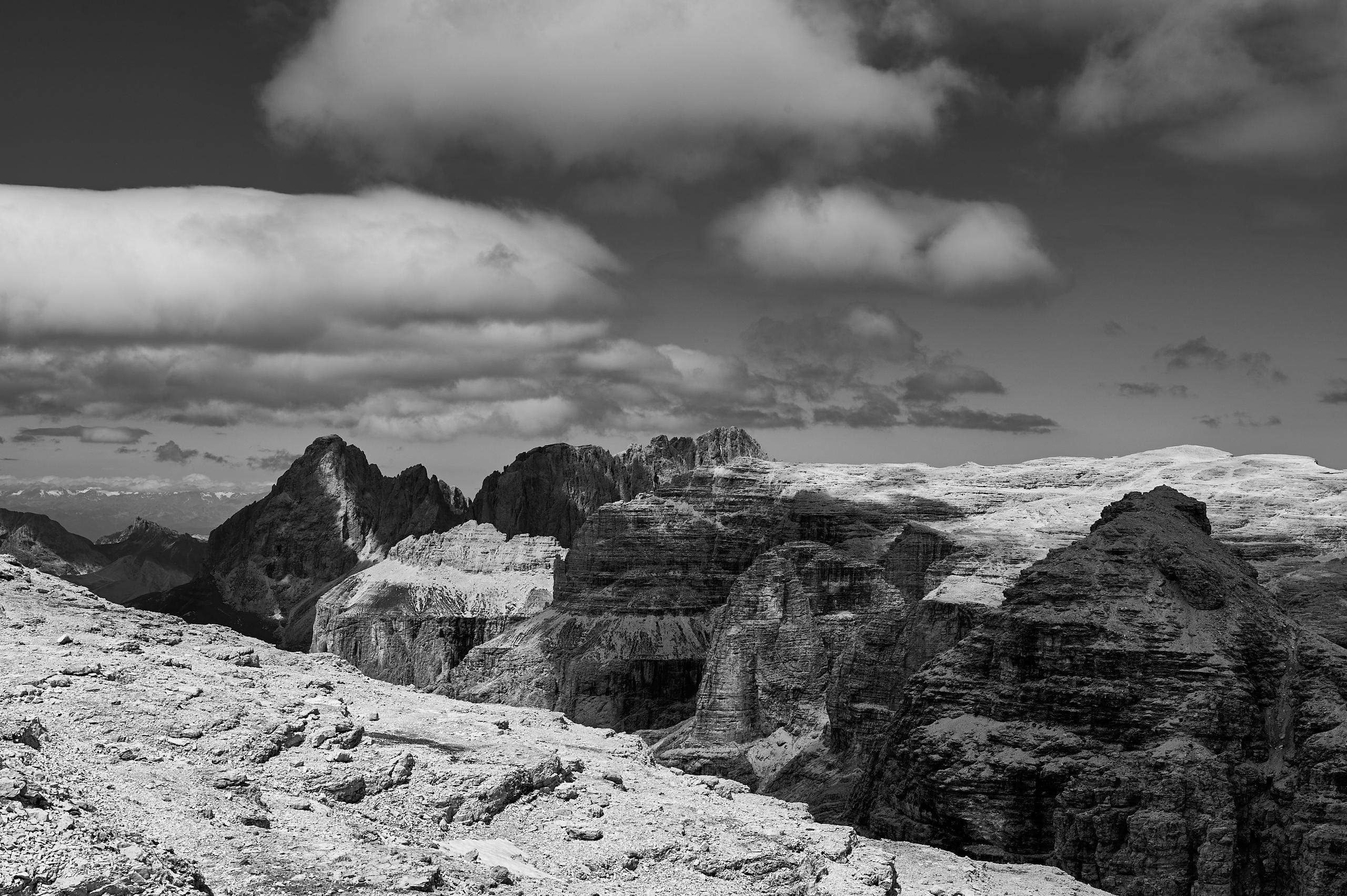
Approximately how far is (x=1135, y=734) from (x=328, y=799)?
238ft

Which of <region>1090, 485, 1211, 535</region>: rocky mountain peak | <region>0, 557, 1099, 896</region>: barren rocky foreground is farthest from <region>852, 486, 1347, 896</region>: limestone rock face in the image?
<region>0, 557, 1099, 896</region>: barren rocky foreground

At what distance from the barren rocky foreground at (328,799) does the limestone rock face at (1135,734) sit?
41.5 meters

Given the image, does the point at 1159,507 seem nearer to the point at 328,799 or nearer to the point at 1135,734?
the point at 1135,734

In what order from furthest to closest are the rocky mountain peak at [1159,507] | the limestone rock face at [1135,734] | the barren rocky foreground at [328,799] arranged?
the rocky mountain peak at [1159,507]
the limestone rock face at [1135,734]
the barren rocky foreground at [328,799]

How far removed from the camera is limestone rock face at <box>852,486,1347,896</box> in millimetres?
91000

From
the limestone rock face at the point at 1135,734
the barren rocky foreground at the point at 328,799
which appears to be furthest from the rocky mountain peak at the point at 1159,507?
the barren rocky foreground at the point at 328,799

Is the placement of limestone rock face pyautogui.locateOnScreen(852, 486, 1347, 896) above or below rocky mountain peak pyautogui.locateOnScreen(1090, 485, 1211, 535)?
below

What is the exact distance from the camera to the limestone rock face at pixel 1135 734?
9100 centimetres

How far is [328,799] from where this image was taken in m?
40.1

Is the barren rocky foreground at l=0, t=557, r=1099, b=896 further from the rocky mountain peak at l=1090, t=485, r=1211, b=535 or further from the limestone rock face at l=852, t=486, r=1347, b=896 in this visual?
the rocky mountain peak at l=1090, t=485, r=1211, b=535

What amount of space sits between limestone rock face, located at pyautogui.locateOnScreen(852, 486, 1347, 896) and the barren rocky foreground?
41484 millimetres

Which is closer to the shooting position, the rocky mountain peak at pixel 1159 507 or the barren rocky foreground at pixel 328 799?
the barren rocky foreground at pixel 328 799

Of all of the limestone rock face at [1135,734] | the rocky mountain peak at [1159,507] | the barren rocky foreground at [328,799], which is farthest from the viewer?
the rocky mountain peak at [1159,507]

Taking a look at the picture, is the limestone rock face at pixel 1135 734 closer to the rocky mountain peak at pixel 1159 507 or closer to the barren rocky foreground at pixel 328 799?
the rocky mountain peak at pixel 1159 507
